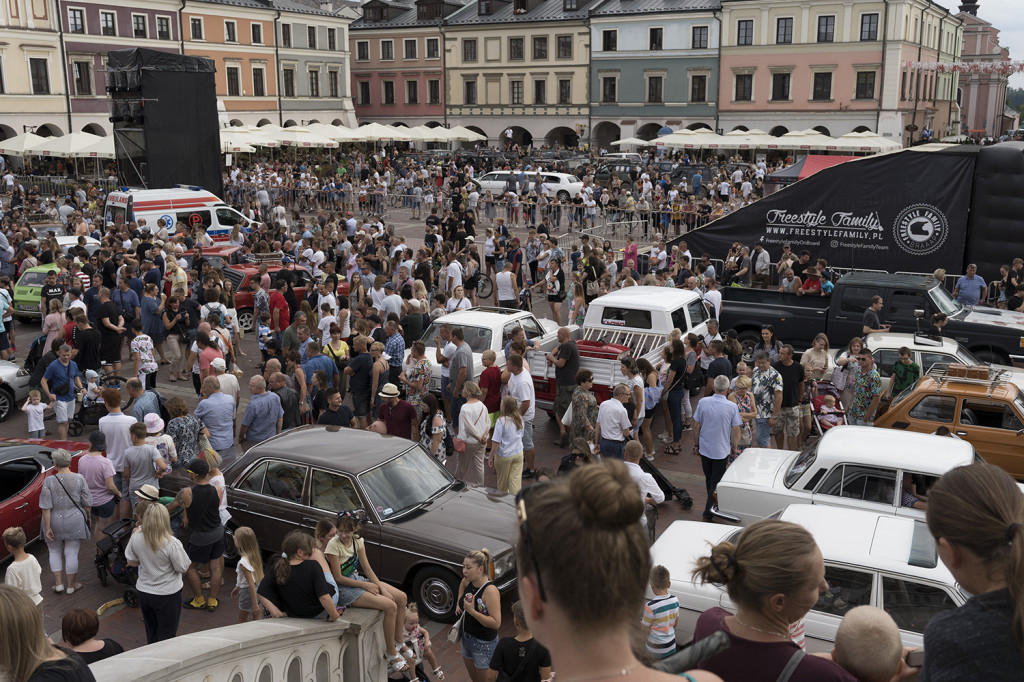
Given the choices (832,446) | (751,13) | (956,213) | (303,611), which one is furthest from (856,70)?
(303,611)

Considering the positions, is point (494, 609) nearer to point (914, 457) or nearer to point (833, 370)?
point (914, 457)

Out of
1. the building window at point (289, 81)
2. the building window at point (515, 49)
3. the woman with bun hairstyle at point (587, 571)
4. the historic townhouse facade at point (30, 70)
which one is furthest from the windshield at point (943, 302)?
the building window at point (289, 81)

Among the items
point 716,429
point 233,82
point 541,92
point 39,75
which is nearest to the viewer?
point 716,429

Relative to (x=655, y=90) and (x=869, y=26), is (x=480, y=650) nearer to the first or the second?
(x=869, y=26)

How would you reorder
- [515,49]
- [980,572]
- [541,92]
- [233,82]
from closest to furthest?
[980,572] < [233,82] < [541,92] < [515,49]

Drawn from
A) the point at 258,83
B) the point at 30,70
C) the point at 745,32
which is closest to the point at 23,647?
the point at 30,70

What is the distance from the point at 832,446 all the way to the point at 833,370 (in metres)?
3.97

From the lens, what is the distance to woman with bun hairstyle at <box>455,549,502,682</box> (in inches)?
261

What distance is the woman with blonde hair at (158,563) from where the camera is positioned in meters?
7.36

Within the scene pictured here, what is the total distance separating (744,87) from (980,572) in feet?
201

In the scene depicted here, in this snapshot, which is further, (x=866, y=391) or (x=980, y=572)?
(x=866, y=391)

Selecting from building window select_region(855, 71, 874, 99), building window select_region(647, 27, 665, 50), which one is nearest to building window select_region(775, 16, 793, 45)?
building window select_region(855, 71, 874, 99)

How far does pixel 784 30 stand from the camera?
2269 inches

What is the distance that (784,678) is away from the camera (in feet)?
9.71
